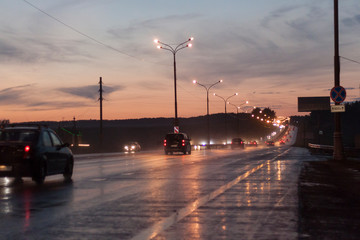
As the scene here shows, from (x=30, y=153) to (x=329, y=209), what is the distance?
8320 millimetres

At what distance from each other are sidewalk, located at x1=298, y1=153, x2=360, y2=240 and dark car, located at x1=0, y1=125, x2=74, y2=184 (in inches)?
284

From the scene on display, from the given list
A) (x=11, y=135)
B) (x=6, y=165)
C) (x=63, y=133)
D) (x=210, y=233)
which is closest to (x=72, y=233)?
(x=210, y=233)

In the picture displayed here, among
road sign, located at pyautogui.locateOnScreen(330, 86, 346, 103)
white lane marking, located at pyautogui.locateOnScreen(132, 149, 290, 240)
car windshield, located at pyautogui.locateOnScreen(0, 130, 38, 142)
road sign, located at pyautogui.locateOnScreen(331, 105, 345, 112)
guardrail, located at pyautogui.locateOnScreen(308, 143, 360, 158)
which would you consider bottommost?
white lane marking, located at pyautogui.locateOnScreen(132, 149, 290, 240)

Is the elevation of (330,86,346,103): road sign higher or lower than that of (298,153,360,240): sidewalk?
higher

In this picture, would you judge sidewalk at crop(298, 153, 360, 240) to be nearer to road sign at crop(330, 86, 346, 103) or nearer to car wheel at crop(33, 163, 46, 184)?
car wheel at crop(33, 163, 46, 184)

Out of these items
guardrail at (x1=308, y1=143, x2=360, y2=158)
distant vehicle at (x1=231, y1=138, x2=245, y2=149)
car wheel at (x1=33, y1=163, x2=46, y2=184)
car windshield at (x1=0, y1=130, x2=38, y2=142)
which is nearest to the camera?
car wheel at (x1=33, y1=163, x2=46, y2=184)

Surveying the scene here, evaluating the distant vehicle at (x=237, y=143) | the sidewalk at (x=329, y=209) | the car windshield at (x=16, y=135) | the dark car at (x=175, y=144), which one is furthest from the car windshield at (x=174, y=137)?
the distant vehicle at (x=237, y=143)

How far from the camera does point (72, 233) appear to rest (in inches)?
283

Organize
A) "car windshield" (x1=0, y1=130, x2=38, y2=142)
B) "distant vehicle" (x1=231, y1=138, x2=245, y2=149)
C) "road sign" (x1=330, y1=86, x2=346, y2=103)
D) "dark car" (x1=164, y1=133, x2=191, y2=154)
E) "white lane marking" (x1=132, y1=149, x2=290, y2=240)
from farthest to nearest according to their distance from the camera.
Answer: "distant vehicle" (x1=231, y1=138, x2=245, y2=149) → "dark car" (x1=164, y1=133, x2=191, y2=154) → "road sign" (x1=330, y1=86, x2=346, y2=103) → "car windshield" (x1=0, y1=130, x2=38, y2=142) → "white lane marking" (x1=132, y1=149, x2=290, y2=240)

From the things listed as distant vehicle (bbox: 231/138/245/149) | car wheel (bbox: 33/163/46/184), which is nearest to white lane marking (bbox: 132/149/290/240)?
car wheel (bbox: 33/163/46/184)

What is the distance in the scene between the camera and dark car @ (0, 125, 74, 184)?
14016mm

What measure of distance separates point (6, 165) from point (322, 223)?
30.3 feet

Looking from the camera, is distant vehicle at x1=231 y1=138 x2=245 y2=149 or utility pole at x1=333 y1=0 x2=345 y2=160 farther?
distant vehicle at x1=231 y1=138 x2=245 y2=149

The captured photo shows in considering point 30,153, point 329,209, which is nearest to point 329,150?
point 30,153
